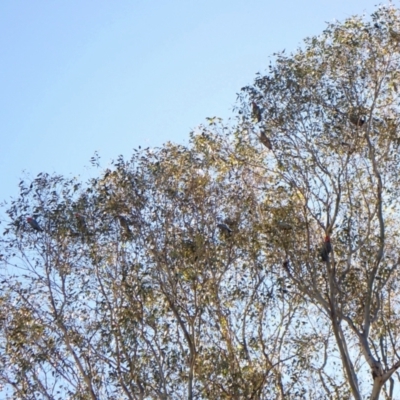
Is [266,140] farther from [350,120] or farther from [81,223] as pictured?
[81,223]

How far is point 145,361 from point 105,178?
11.5 feet

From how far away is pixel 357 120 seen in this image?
1845cm

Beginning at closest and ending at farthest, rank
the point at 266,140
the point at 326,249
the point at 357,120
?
the point at 326,249 → the point at 357,120 → the point at 266,140

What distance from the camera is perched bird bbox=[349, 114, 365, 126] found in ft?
60.6

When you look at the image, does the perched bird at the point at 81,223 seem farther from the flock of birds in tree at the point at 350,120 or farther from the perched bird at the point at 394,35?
the perched bird at the point at 394,35

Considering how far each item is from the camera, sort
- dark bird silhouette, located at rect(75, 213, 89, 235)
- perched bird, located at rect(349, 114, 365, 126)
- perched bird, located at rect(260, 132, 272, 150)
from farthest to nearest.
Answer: perched bird, located at rect(260, 132, 272, 150), perched bird, located at rect(349, 114, 365, 126), dark bird silhouette, located at rect(75, 213, 89, 235)

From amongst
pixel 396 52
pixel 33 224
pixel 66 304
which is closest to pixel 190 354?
pixel 66 304

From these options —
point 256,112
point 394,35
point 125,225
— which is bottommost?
point 125,225

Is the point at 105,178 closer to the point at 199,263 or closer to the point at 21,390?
the point at 199,263

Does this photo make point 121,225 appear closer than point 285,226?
No

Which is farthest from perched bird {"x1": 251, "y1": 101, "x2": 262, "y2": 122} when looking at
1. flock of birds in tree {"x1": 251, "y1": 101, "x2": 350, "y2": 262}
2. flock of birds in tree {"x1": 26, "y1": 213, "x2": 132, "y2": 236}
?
flock of birds in tree {"x1": 26, "y1": 213, "x2": 132, "y2": 236}

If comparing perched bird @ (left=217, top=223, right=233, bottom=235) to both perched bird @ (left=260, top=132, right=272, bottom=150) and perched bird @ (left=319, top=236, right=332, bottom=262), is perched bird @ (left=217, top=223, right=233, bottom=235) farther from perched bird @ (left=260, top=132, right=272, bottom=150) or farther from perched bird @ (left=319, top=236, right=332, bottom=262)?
perched bird @ (left=260, top=132, right=272, bottom=150)

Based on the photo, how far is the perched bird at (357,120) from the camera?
18.5 meters

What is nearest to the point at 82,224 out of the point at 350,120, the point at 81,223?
the point at 81,223
